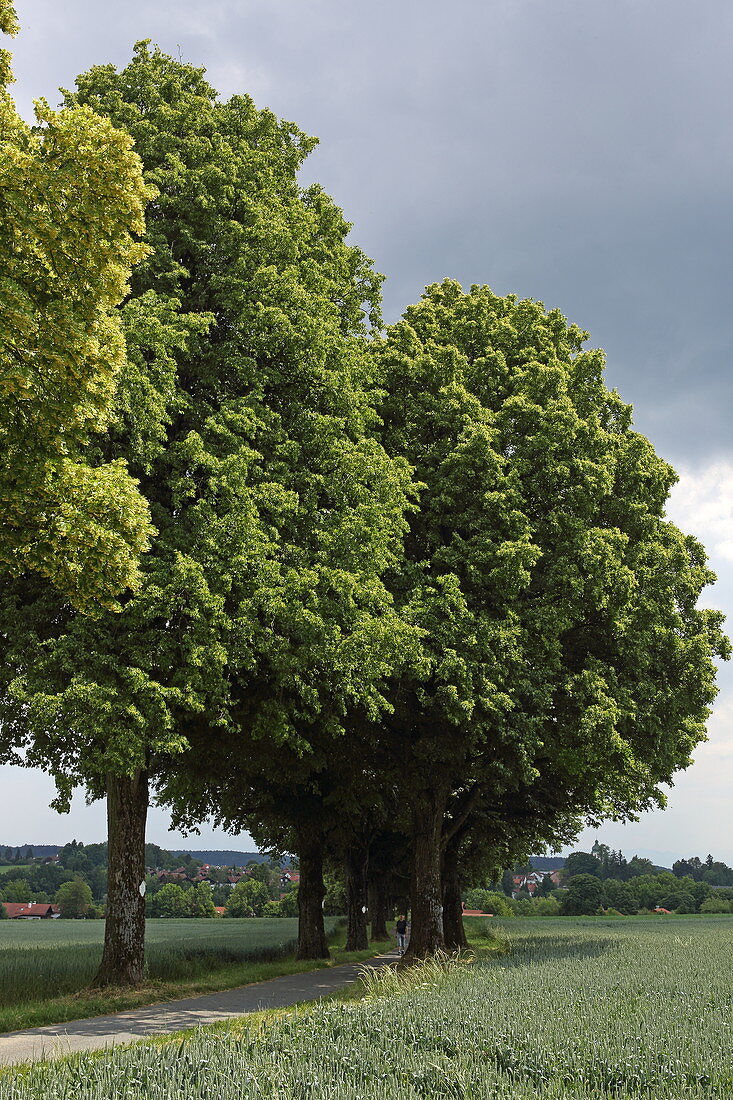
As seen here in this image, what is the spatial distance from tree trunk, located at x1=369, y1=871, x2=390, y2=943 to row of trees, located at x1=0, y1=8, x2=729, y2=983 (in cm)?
2119

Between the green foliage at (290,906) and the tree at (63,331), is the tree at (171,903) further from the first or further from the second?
the tree at (63,331)

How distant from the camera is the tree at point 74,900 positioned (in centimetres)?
10275

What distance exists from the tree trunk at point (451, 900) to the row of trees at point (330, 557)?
423cm

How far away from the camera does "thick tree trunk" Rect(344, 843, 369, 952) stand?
33031 millimetres

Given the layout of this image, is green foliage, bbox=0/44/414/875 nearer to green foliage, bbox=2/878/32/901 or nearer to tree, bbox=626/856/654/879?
green foliage, bbox=2/878/32/901

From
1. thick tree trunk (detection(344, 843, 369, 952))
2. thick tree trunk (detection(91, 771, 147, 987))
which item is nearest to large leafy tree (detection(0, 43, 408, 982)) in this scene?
thick tree trunk (detection(91, 771, 147, 987))

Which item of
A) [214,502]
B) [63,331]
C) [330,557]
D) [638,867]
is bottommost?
[638,867]

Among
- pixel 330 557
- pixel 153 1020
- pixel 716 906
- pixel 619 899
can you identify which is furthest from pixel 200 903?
pixel 330 557

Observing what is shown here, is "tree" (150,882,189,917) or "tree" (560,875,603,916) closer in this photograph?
"tree" (560,875,603,916)

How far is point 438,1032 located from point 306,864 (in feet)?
63.7

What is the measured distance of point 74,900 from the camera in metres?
104

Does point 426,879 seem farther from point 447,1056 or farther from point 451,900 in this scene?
point 447,1056

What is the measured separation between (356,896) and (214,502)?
947 inches

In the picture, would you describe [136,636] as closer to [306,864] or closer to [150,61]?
[150,61]
